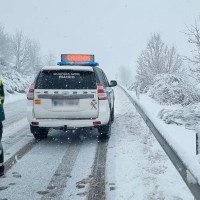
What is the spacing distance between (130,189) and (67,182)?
0.98m

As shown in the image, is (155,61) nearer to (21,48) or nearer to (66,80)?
(66,80)

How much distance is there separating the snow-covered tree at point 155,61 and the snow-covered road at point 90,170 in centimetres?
3062

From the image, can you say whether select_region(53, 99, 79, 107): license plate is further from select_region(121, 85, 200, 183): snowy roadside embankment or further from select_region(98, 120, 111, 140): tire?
select_region(121, 85, 200, 183): snowy roadside embankment

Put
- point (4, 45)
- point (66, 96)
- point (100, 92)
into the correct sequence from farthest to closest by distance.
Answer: point (4, 45) < point (100, 92) < point (66, 96)

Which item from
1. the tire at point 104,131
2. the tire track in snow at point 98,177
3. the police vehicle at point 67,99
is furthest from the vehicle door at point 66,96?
the tire track in snow at point 98,177

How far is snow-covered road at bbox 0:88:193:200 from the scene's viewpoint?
3.84 metres

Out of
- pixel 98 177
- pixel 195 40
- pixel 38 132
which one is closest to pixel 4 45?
pixel 195 40

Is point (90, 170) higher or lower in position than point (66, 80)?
lower

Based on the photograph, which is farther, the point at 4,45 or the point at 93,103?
the point at 4,45

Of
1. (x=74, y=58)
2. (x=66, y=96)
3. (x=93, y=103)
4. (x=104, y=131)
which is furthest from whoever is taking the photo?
(x=74, y=58)

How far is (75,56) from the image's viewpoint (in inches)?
530

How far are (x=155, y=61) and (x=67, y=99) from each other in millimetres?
32902

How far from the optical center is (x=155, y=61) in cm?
3794

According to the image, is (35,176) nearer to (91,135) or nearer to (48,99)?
(48,99)
